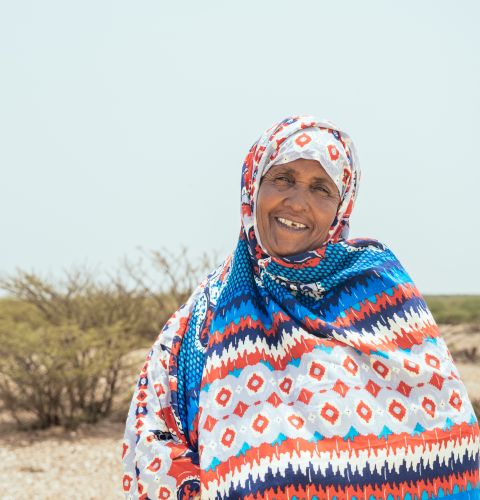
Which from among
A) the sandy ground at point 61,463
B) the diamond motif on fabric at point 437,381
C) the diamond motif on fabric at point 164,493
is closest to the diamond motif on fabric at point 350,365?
the diamond motif on fabric at point 437,381

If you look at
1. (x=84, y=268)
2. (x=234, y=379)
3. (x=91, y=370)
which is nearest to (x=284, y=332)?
(x=234, y=379)

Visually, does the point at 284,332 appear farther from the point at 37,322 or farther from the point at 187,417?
the point at 37,322

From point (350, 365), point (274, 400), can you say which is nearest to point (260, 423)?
point (274, 400)

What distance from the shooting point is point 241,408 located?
184cm

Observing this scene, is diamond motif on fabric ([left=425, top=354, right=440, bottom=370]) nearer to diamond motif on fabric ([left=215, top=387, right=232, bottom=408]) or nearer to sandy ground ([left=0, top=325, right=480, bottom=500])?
diamond motif on fabric ([left=215, top=387, right=232, bottom=408])

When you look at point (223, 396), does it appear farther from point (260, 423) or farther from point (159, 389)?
point (159, 389)

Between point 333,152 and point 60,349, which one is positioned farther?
point 60,349

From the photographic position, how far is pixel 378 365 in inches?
73.5

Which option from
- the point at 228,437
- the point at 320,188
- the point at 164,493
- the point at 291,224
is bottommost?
the point at 164,493

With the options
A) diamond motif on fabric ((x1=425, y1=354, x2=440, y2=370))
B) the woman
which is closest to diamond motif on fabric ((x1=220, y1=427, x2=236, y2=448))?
the woman

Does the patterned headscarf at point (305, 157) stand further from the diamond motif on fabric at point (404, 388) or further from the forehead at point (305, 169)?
the diamond motif on fabric at point (404, 388)

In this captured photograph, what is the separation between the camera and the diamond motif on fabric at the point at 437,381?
1.89 m

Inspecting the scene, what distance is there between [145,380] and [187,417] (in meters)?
0.18

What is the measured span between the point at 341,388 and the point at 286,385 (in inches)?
5.7
